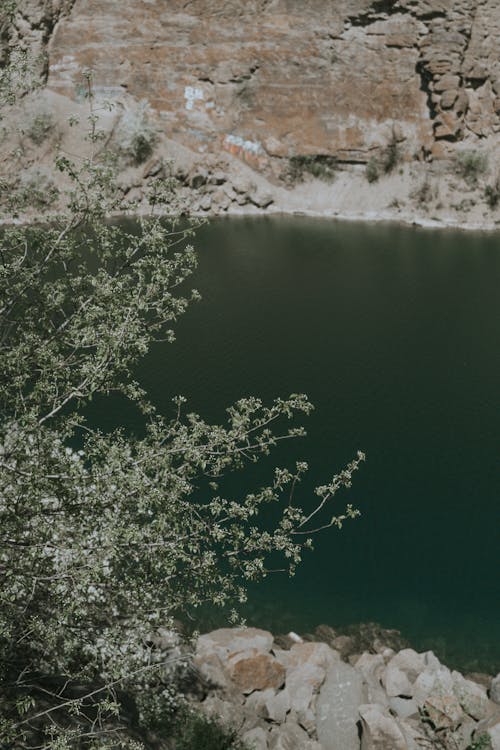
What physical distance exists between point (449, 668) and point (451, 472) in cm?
761

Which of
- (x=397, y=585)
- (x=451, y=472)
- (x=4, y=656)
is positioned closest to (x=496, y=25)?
(x=451, y=472)

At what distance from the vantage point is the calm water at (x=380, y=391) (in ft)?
55.3

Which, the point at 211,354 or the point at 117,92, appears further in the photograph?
the point at 117,92

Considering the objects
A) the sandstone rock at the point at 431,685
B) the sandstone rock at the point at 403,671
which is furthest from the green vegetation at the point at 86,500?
the sandstone rock at the point at 431,685

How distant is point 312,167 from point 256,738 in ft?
168

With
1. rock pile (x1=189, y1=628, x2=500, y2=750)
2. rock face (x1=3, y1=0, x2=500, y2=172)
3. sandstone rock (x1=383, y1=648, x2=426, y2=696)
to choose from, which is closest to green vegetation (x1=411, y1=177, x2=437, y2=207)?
rock face (x1=3, y1=0, x2=500, y2=172)

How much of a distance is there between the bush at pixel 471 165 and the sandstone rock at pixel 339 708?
4903 cm

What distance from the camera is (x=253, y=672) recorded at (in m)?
13.2

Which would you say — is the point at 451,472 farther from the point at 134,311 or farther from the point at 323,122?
the point at 323,122

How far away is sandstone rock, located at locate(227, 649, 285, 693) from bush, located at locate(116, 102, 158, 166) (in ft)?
154

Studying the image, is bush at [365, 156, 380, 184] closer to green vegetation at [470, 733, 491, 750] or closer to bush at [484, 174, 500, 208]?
bush at [484, 174, 500, 208]

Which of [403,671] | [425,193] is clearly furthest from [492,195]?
[403,671]

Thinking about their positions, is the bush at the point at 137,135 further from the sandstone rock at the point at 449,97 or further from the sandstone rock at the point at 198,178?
the sandstone rock at the point at 449,97

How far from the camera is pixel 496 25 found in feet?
175
